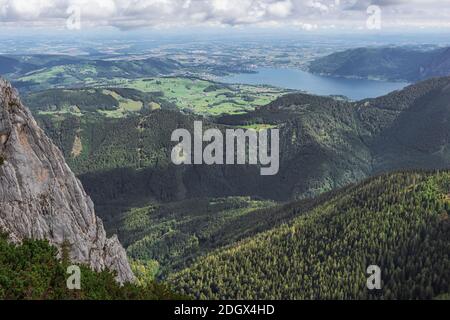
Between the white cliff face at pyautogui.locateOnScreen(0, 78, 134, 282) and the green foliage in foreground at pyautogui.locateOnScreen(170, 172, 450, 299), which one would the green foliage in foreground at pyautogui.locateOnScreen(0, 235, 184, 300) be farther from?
the green foliage in foreground at pyautogui.locateOnScreen(170, 172, 450, 299)

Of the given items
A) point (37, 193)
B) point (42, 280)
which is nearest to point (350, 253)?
point (37, 193)

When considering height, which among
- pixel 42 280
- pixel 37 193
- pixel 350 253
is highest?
pixel 37 193

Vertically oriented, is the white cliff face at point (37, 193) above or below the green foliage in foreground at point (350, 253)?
above

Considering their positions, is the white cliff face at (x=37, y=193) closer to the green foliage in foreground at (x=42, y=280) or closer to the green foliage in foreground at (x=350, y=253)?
the green foliage in foreground at (x=42, y=280)

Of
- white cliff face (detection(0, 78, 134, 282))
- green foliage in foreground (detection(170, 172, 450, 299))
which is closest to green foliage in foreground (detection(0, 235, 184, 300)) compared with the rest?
white cliff face (detection(0, 78, 134, 282))

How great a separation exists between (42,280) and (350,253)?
90.3 metres

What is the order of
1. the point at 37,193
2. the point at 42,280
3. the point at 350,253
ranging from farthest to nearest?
the point at 350,253 < the point at 37,193 < the point at 42,280

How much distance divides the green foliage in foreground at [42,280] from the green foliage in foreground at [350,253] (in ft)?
194

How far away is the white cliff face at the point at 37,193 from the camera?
62594mm

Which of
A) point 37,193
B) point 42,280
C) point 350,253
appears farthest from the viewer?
point 350,253

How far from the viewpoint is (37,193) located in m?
68.7

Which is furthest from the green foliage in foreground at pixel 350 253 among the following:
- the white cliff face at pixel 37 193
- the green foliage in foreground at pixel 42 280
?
the green foliage in foreground at pixel 42 280

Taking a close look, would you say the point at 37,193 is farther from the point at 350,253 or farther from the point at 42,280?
the point at 350,253
